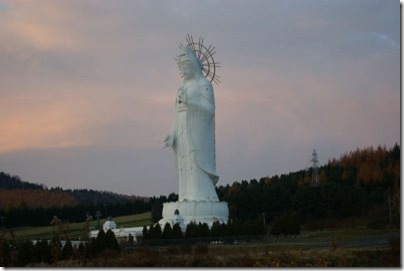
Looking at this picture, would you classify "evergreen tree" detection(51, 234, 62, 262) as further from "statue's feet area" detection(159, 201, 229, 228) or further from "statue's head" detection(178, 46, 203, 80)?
"statue's head" detection(178, 46, 203, 80)

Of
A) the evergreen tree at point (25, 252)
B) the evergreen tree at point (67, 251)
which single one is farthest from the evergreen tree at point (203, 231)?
the evergreen tree at point (67, 251)

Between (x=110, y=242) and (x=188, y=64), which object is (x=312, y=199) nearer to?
(x=188, y=64)

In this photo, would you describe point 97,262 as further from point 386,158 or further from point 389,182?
point 386,158

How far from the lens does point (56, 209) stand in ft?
175

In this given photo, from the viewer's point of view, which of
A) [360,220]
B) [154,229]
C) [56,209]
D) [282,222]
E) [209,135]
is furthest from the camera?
[56,209]

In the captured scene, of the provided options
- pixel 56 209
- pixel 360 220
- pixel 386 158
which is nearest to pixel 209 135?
pixel 360 220

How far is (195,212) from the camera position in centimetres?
2733

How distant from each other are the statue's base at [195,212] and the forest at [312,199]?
8.38 feet

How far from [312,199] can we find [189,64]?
13008mm

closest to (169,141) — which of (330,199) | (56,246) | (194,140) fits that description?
(194,140)

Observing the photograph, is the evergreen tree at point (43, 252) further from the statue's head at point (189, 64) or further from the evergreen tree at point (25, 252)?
the statue's head at point (189, 64)

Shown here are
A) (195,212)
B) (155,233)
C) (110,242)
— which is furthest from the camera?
(195,212)

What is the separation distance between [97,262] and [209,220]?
13101mm

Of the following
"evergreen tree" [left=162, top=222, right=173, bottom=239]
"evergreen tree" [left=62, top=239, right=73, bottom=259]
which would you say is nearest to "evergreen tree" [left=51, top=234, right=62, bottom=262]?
"evergreen tree" [left=62, top=239, right=73, bottom=259]
